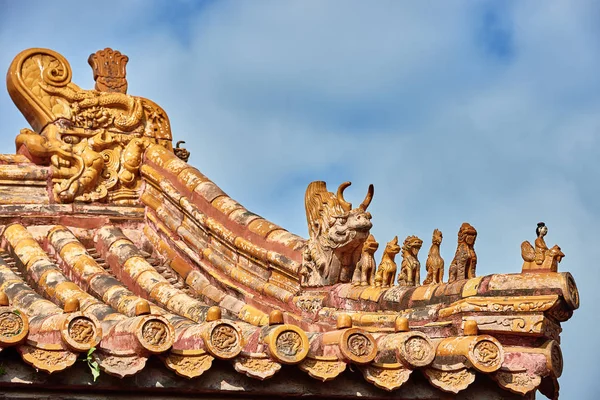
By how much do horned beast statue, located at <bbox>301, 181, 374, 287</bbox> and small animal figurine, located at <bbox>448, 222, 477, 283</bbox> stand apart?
2.77 feet

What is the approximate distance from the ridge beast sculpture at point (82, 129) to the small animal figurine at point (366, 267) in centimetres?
443

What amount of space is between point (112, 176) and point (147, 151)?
54 cm

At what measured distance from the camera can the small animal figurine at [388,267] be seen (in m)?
15.2

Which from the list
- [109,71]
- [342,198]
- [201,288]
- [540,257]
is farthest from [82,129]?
[540,257]

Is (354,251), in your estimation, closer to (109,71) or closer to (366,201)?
(366,201)

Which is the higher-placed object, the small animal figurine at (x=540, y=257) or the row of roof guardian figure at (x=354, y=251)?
the row of roof guardian figure at (x=354, y=251)

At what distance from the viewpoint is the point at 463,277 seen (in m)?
14.3

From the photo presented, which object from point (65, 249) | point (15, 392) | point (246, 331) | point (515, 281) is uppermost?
point (65, 249)

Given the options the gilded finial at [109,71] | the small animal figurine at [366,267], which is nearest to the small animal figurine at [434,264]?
the small animal figurine at [366,267]

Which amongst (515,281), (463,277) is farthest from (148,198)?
(515,281)

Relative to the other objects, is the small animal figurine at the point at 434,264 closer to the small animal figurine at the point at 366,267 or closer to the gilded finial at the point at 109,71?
the small animal figurine at the point at 366,267

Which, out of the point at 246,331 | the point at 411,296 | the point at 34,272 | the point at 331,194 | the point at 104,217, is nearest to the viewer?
the point at 246,331

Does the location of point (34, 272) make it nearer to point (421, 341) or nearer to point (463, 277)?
point (463, 277)

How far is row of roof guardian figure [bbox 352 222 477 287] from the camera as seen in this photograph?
47.4 feet
